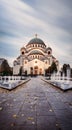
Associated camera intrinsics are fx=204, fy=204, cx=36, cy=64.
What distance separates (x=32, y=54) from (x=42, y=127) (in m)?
128

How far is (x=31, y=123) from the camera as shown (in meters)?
5.16

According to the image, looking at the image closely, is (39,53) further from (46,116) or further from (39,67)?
(46,116)

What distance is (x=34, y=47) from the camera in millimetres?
141500

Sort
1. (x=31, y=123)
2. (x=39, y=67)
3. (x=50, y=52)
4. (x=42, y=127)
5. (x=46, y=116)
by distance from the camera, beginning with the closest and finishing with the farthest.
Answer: (x=42, y=127), (x=31, y=123), (x=46, y=116), (x=39, y=67), (x=50, y=52)

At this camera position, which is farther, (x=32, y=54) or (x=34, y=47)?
(x=34, y=47)

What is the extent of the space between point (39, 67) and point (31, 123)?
12336cm

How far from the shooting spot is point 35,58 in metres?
128

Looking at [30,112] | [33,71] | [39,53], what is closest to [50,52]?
[39,53]

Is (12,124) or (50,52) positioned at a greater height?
(50,52)

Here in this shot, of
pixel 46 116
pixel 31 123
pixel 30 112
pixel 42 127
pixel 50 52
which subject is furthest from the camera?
pixel 50 52

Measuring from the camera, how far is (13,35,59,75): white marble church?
423ft

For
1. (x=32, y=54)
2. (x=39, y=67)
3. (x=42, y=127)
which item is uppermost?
(x=32, y=54)

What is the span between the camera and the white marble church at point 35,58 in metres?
129

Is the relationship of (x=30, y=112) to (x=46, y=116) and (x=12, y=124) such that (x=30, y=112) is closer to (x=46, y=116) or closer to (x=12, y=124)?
(x=46, y=116)
